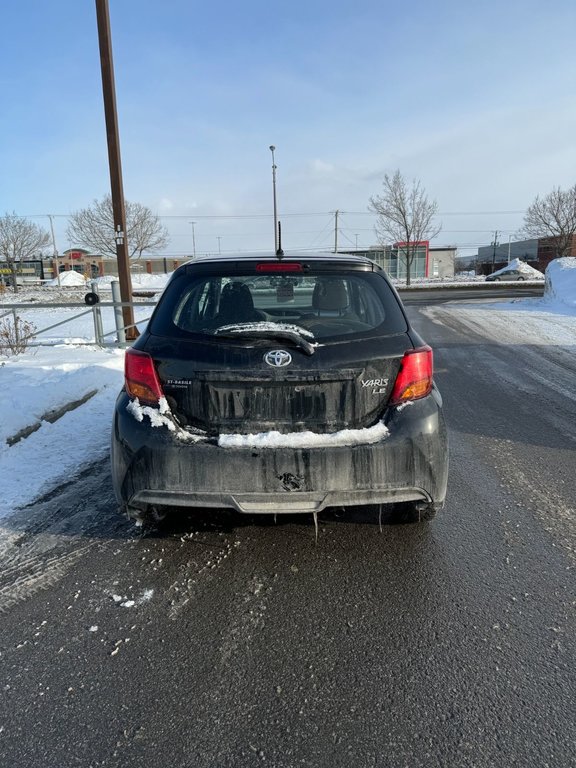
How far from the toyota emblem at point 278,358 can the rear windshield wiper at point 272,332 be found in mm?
83

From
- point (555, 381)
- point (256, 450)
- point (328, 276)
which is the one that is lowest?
point (555, 381)

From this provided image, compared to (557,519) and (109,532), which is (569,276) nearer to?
(557,519)

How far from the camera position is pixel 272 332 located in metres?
2.83

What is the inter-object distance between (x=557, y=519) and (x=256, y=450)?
2107 millimetres

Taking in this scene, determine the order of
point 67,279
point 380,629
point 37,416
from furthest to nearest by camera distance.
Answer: point 67,279 < point 37,416 < point 380,629

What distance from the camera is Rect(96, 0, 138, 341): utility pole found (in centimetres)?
1038

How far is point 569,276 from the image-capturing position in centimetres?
1845

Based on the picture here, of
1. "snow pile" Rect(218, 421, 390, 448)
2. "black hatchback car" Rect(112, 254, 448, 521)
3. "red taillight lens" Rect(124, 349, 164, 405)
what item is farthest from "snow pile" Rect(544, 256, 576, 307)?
"red taillight lens" Rect(124, 349, 164, 405)

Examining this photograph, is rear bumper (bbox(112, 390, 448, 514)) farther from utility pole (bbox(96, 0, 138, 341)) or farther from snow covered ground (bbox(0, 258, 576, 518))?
utility pole (bbox(96, 0, 138, 341))

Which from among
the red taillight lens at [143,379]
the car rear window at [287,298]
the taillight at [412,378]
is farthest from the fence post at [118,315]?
the taillight at [412,378]

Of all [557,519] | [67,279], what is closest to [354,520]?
[557,519]

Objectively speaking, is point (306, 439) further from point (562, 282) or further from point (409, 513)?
point (562, 282)

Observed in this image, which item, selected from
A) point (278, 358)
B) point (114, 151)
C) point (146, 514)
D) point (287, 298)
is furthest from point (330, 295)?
point (114, 151)

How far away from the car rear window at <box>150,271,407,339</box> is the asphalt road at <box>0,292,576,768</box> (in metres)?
1.27
